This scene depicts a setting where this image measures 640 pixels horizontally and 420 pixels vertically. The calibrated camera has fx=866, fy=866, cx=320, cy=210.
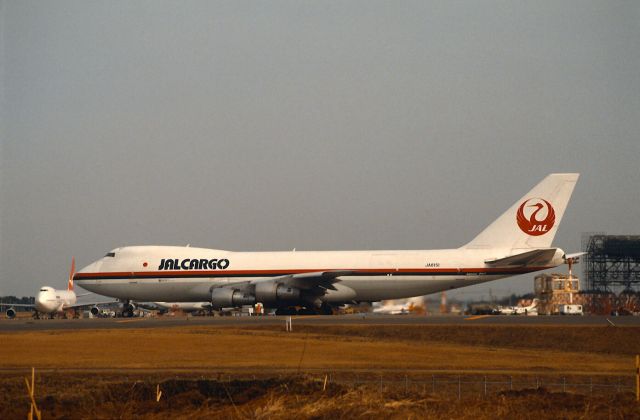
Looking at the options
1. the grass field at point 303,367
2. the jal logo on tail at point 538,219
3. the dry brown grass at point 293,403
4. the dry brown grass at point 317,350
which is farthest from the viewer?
the jal logo on tail at point 538,219

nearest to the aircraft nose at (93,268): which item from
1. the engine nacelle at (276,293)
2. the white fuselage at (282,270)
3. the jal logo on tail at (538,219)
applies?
the white fuselage at (282,270)

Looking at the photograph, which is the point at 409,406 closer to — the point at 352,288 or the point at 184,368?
the point at 184,368

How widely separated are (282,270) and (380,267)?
5.65 meters

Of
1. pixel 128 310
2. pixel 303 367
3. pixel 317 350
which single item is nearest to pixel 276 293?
pixel 128 310

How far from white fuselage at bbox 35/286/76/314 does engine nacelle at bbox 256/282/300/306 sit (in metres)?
23.6

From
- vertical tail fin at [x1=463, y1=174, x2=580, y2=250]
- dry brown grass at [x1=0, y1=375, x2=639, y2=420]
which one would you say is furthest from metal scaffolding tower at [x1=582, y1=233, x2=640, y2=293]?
dry brown grass at [x1=0, y1=375, x2=639, y2=420]

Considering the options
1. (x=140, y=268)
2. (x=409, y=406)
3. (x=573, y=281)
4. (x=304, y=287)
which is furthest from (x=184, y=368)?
(x=573, y=281)

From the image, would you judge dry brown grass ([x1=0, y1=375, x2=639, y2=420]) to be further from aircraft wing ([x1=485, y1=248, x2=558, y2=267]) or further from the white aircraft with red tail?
the white aircraft with red tail

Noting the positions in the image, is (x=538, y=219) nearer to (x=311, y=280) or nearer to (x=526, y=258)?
(x=526, y=258)

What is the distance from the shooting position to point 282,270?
47.5 m

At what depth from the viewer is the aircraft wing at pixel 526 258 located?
42.6 meters

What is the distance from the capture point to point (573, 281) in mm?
58344

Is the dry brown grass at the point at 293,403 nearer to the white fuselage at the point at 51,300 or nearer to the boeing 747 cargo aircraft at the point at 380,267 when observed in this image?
the boeing 747 cargo aircraft at the point at 380,267

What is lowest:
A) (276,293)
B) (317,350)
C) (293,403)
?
(293,403)
